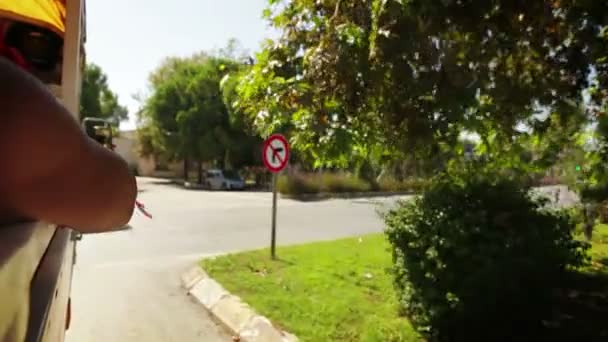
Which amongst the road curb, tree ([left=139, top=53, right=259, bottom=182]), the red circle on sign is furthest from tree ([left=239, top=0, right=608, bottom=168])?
tree ([left=139, top=53, right=259, bottom=182])

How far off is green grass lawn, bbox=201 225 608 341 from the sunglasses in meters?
3.20

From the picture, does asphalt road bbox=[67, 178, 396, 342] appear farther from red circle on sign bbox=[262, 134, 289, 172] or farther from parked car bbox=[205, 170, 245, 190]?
parked car bbox=[205, 170, 245, 190]

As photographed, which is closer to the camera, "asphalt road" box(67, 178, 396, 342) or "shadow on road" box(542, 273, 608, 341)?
"shadow on road" box(542, 273, 608, 341)

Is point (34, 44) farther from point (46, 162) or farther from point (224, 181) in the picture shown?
point (224, 181)

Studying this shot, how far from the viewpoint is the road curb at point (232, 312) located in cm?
478

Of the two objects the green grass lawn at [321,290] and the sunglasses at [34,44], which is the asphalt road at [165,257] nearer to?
the green grass lawn at [321,290]

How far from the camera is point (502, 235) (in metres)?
4.14

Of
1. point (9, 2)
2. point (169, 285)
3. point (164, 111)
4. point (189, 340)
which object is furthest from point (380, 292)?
point (164, 111)

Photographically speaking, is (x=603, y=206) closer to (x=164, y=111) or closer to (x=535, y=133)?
(x=535, y=133)

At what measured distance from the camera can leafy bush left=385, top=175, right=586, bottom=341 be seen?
4.02 m

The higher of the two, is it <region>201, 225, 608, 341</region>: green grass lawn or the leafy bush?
the leafy bush

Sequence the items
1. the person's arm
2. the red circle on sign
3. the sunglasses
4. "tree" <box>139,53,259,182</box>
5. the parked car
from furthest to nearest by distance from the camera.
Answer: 1. "tree" <box>139,53,259,182</box>
2. the parked car
3. the red circle on sign
4. the sunglasses
5. the person's arm

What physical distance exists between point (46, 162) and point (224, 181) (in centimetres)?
3121

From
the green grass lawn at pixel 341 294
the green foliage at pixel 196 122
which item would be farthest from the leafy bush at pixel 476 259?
the green foliage at pixel 196 122
